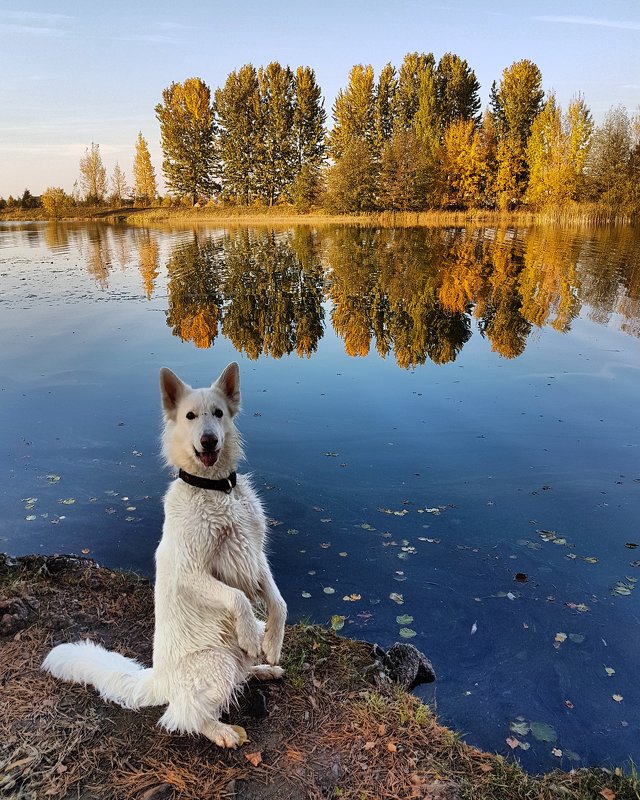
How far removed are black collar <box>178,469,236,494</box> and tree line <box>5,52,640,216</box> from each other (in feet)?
193

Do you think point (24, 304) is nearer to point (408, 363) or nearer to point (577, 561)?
point (408, 363)

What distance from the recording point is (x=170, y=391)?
3.82m

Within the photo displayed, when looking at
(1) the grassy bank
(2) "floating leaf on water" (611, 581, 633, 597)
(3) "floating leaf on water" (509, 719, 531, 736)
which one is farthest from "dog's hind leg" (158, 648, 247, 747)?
(2) "floating leaf on water" (611, 581, 633, 597)

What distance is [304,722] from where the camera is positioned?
3867 mm

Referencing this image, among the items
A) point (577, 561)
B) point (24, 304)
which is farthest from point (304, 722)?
point (24, 304)

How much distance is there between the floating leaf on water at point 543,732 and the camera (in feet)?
13.2

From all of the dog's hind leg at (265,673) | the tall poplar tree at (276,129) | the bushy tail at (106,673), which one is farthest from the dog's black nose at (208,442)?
the tall poplar tree at (276,129)

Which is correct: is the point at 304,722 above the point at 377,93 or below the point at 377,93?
below

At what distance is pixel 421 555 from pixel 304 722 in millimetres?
2672

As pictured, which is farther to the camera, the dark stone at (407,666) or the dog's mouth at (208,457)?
the dark stone at (407,666)

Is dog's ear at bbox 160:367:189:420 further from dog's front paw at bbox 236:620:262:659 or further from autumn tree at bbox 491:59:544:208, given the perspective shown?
autumn tree at bbox 491:59:544:208

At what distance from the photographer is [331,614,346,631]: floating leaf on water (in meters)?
5.09

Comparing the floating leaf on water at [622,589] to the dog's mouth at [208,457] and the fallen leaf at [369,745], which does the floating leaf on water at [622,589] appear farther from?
the dog's mouth at [208,457]

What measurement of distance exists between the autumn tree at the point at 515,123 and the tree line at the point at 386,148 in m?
0.15
